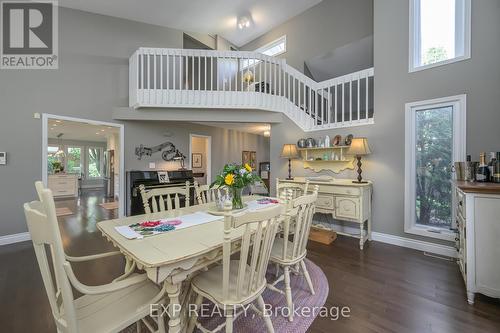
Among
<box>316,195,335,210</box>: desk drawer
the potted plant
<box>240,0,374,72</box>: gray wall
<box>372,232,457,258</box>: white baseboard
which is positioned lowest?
<box>372,232,457,258</box>: white baseboard

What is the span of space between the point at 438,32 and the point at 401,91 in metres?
0.81

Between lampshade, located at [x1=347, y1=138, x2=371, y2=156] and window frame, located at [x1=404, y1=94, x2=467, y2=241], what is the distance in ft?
1.65

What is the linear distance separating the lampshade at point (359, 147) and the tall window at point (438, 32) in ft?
3.74

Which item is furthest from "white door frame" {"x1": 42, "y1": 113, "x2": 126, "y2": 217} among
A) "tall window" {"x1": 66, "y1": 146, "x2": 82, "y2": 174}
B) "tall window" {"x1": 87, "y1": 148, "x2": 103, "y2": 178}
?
"tall window" {"x1": 87, "y1": 148, "x2": 103, "y2": 178}

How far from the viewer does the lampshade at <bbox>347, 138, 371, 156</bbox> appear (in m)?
3.20

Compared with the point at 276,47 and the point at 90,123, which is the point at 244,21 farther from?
the point at 90,123

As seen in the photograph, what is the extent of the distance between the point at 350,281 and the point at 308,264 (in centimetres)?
49

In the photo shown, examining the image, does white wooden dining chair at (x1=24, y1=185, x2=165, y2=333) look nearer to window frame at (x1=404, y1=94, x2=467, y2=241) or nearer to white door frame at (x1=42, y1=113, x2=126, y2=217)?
window frame at (x1=404, y1=94, x2=467, y2=241)

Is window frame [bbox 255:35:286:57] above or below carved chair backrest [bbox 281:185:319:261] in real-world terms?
above

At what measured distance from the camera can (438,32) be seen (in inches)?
114

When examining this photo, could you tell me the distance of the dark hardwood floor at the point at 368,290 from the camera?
5.29 ft

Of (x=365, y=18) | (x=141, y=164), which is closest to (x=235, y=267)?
(x=141, y=164)

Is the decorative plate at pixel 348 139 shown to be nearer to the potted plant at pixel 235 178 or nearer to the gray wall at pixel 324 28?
the potted plant at pixel 235 178

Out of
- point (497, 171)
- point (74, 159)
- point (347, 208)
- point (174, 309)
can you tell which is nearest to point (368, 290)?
point (347, 208)
